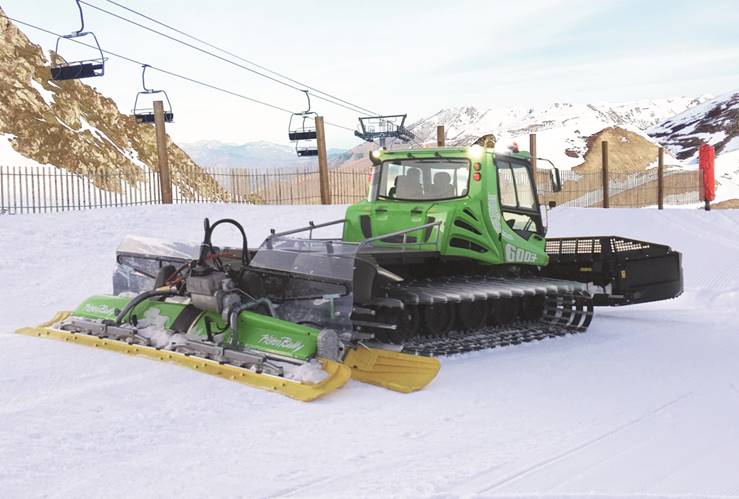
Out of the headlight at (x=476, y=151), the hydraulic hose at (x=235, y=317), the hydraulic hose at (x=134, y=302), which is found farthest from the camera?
the headlight at (x=476, y=151)

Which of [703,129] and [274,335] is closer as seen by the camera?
[274,335]

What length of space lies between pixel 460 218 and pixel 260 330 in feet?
8.78

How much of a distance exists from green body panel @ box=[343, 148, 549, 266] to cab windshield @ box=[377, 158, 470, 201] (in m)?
0.07

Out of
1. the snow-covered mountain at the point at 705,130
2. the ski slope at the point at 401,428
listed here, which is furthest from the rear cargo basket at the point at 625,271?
the snow-covered mountain at the point at 705,130

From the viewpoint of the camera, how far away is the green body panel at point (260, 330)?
6.15 meters

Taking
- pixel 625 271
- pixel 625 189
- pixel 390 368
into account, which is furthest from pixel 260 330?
pixel 625 189

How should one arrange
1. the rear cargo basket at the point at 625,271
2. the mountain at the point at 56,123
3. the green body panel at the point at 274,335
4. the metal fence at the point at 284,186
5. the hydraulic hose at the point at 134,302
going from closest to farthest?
the green body panel at the point at 274,335 → the hydraulic hose at the point at 134,302 → the rear cargo basket at the point at 625,271 → the metal fence at the point at 284,186 → the mountain at the point at 56,123

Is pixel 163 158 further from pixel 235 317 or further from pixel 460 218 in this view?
pixel 235 317

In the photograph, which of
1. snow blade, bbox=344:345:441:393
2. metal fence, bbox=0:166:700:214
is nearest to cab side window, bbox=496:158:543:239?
snow blade, bbox=344:345:441:393

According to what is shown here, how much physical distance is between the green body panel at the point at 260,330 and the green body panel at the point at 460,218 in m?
2.09

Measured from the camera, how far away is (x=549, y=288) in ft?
27.8

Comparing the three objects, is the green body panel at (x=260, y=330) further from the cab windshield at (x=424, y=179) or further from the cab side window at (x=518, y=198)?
the cab side window at (x=518, y=198)

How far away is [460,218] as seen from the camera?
8.12 meters

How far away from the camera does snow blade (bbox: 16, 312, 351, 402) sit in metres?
5.70
